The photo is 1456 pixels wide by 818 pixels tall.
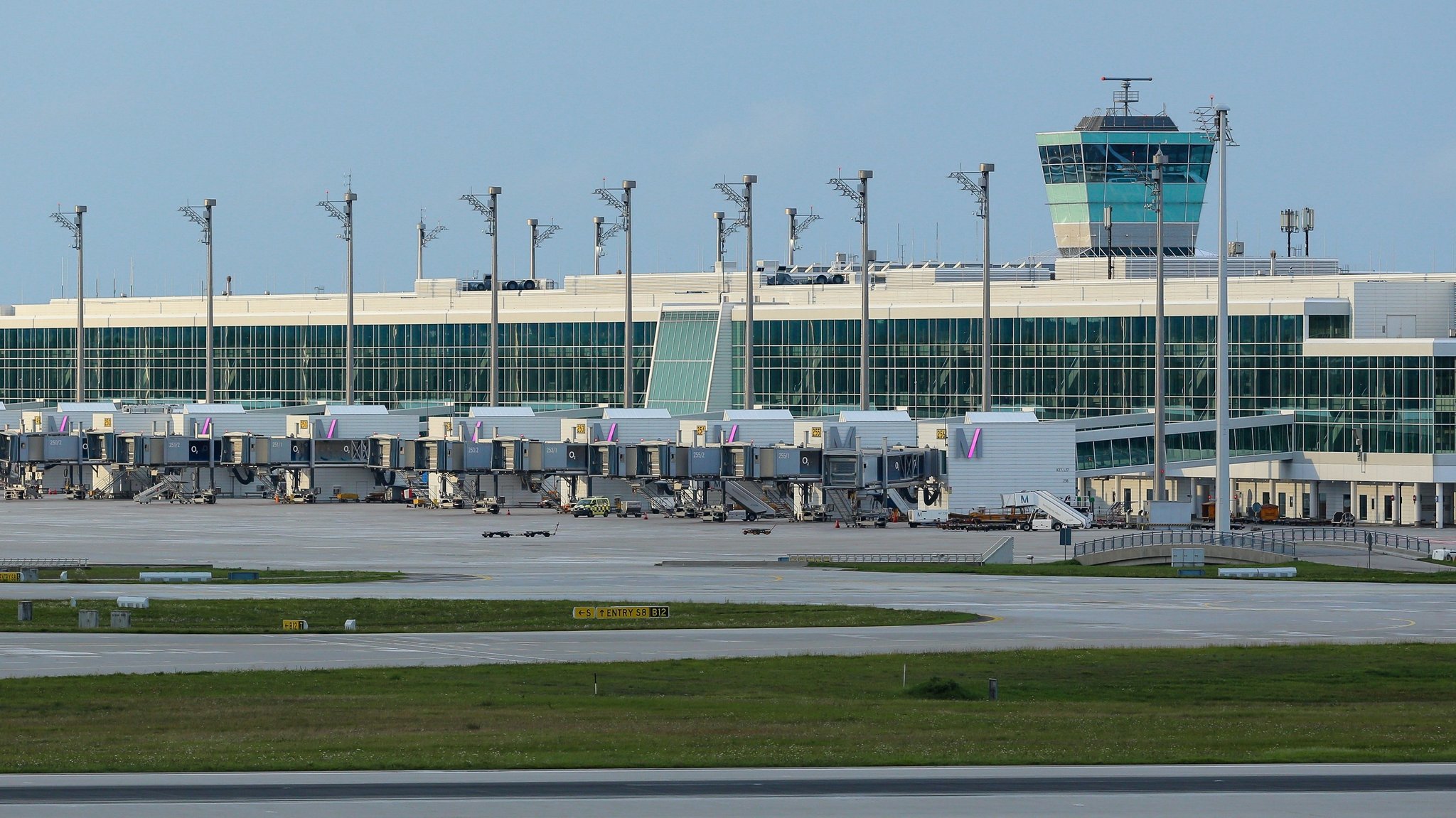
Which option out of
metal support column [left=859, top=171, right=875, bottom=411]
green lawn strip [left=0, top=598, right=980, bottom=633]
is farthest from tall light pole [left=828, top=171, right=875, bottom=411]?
green lawn strip [left=0, top=598, right=980, bottom=633]

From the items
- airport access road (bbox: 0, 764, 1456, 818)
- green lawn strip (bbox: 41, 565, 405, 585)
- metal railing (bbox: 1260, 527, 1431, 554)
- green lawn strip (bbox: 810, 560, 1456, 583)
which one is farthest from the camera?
metal railing (bbox: 1260, 527, 1431, 554)

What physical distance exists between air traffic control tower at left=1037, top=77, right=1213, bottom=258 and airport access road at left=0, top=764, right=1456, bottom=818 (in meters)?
145

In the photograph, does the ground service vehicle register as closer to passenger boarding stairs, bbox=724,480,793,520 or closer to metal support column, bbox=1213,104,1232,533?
Result: passenger boarding stairs, bbox=724,480,793,520

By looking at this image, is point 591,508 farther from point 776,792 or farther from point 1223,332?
point 776,792

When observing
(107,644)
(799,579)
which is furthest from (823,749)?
(799,579)

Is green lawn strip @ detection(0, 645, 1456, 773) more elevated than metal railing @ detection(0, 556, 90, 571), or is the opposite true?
green lawn strip @ detection(0, 645, 1456, 773)

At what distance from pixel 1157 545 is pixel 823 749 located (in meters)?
56.0

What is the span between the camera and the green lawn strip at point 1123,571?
83062 mm

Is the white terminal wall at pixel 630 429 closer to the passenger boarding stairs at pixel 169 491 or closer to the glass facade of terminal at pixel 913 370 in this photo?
the glass facade of terminal at pixel 913 370

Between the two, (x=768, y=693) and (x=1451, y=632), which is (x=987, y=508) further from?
(x=768, y=693)

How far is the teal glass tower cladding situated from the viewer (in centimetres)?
17775

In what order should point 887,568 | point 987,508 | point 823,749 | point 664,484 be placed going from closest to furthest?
point 823,749 → point 887,568 → point 987,508 → point 664,484

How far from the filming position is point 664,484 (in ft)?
460

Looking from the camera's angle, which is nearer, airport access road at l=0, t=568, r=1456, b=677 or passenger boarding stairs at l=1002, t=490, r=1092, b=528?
airport access road at l=0, t=568, r=1456, b=677
